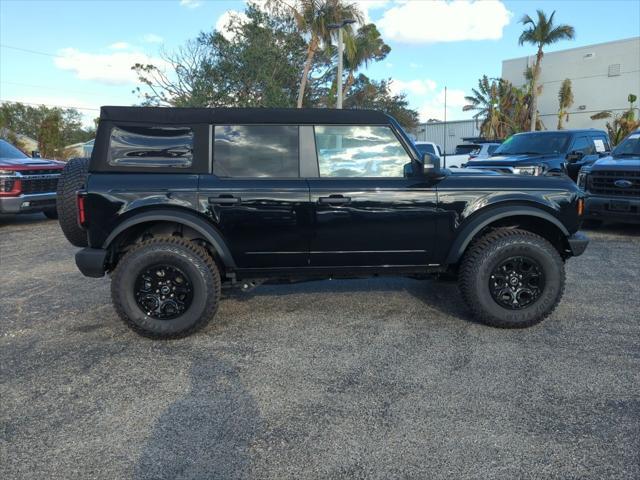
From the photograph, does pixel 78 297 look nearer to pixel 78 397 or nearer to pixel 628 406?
pixel 78 397

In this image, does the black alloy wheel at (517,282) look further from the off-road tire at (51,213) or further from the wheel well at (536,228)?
the off-road tire at (51,213)

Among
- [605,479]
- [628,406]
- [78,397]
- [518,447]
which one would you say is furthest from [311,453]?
[628,406]

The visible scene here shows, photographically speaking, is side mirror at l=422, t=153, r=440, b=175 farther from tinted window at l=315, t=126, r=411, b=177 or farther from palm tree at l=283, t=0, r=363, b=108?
palm tree at l=283, t=0, r=363, b=108

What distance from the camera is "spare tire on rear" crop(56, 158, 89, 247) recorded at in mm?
4270

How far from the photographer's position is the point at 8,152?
10742 millimetres

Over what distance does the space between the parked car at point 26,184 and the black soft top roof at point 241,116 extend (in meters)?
5.99

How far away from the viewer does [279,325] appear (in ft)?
14.6

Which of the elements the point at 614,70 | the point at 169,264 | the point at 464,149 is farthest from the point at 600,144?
the point at 614,70

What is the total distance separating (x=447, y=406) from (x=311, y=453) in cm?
92

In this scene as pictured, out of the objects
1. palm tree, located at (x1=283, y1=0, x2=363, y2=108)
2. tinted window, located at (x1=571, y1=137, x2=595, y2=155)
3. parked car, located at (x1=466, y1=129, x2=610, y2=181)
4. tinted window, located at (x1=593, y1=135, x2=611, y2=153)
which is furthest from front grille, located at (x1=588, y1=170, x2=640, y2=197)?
palm tree, located at (x1=283, y1=0, x2=363, y2=108)

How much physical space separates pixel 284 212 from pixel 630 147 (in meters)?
7.77

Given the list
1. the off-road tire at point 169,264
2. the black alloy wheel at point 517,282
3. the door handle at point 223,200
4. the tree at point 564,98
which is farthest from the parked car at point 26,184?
the tree at point 564,98

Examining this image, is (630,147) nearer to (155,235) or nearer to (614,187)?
(614,187)

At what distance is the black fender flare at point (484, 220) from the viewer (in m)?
4.22
